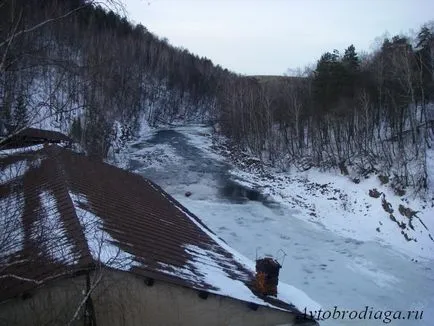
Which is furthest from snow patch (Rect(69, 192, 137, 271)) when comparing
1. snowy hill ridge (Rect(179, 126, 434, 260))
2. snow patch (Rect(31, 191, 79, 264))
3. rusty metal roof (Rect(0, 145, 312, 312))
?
snowy hill ridge (Rect(179, 126, 434, 260))

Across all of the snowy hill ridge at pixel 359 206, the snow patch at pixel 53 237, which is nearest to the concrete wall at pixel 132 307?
the snow patch at pixel 53 237

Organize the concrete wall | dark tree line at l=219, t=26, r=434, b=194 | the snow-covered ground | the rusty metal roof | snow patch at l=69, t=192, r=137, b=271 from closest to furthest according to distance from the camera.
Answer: the rusty metal roof
the concrete wall
snow patch at l=69, t=192, r=137, b=271
the snow-covered ground
dark tree line at l=219, t=26, r=434, b=194

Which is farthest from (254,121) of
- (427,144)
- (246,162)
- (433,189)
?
(433,189)

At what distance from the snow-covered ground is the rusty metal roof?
5.09 metres

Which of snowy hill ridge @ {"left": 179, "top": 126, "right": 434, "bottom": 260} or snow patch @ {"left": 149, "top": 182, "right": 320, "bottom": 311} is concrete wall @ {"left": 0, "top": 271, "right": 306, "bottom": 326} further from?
snowy hill ridge @ {"left": 179, "top": 126, "right": 434, "bottom": 260}

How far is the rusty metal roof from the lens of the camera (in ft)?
22.2

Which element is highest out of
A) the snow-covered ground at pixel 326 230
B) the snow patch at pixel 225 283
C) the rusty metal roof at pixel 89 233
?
the rusty metal roof at pixel 89 233

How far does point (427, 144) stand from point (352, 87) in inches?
431

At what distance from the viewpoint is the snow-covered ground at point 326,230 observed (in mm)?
15711

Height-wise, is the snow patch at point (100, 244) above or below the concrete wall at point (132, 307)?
above

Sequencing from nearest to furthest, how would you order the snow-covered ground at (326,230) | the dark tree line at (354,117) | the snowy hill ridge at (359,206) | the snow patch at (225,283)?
the snow patch at (225,283)
the snow-covered ground at (326,230)
the snowy hill ridge at (359,206)
the dark tree line at (354,117)

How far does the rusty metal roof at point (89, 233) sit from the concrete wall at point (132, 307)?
20cm

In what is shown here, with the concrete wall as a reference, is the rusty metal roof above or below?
above

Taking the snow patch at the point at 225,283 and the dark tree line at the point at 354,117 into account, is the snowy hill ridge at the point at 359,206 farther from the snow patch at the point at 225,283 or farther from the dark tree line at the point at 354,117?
the snow patch at the point at 225,283
